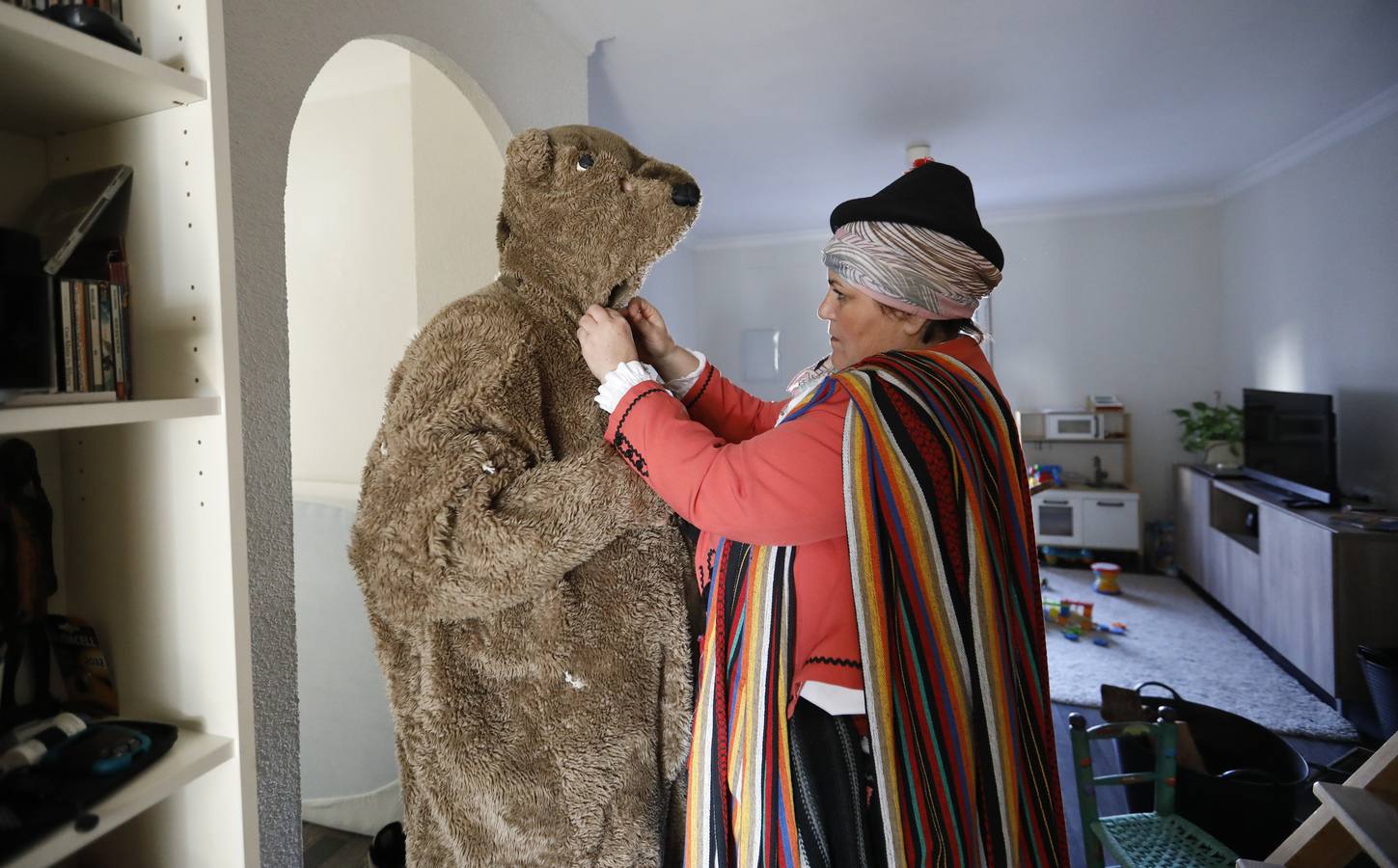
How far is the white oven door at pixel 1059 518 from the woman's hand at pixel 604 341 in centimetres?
473

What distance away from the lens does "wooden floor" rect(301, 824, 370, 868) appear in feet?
6.70

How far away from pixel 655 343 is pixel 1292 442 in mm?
3857

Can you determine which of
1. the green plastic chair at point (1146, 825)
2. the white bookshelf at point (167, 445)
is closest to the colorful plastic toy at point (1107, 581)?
the green plastic chair at point (1146, 825)

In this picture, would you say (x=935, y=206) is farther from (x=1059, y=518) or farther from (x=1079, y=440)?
(x=1079, y=440)

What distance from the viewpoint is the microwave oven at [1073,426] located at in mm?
5156

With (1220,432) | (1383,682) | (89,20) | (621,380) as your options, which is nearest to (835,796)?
(621,380)

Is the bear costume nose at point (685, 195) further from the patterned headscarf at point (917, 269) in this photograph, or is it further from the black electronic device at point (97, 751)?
the black electronic device at point (97, 751)

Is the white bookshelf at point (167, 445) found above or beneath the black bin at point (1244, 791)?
above

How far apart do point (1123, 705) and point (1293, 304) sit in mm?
3063

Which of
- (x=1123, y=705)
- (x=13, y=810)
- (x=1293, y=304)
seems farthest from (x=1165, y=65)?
(x=13, y=810)

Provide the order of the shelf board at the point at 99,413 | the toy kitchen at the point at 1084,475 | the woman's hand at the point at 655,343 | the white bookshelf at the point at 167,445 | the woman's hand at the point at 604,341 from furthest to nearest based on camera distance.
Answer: the toy kitchen at the point at 1084,475, the woman's hand at the point at 655,343, the woman's hand at the point at 604,341, the white bookshelf at the point at 167,445, the shelf board at the point at 99,413

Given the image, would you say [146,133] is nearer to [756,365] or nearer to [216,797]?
[216,797]

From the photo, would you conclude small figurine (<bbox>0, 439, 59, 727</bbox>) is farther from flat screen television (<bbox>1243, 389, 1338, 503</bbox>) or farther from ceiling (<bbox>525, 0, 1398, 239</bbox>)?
flat screen television (<bbox>1243, 389, 1338, 503</bbox>)

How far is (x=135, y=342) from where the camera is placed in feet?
2.30
